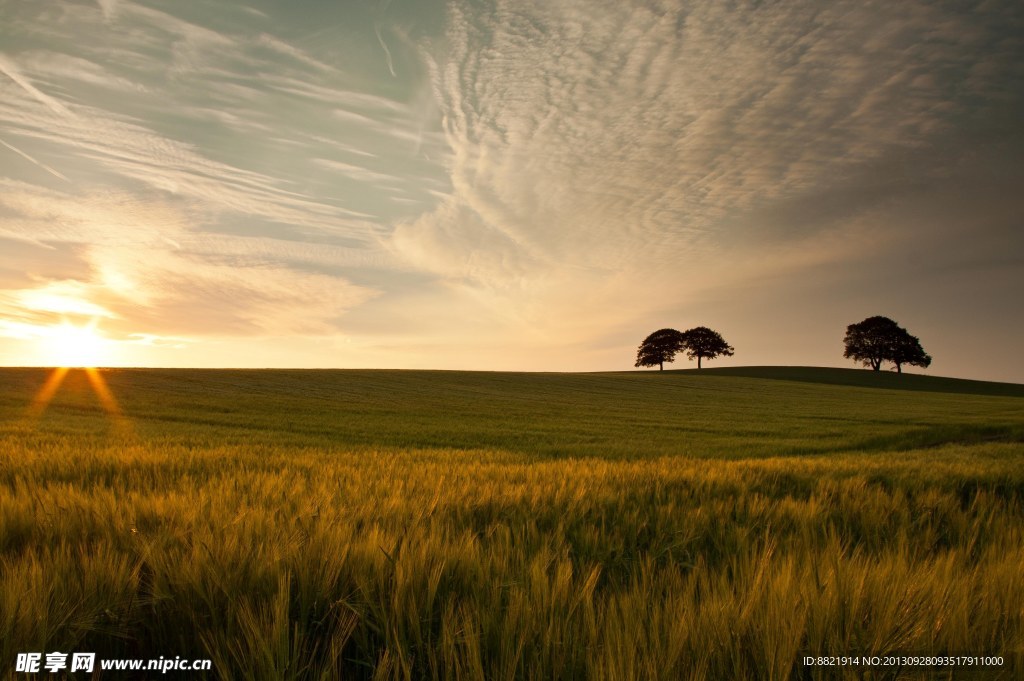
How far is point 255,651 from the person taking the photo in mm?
1120

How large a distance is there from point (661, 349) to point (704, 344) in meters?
8.18

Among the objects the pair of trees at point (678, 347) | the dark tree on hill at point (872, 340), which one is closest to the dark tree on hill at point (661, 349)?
the pair of trees at point (678, 347)

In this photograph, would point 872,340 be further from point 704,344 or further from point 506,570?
point 506,570

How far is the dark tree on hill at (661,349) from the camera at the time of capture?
95625mm

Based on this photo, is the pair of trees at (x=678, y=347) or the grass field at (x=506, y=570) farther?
the pair of trees at (x=678, y=347)

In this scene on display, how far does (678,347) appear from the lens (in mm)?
96250

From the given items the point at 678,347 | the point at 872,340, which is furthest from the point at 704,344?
the point at 872,340

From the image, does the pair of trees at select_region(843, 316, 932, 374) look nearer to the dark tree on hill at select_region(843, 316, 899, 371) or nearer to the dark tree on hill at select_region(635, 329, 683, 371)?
the dark tree on hill at select_region(843, 316, 899, 371)

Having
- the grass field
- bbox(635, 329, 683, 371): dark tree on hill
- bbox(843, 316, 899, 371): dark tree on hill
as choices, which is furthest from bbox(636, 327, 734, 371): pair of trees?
the grass field

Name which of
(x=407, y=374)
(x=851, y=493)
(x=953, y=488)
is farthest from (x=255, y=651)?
(x=407, y=374)

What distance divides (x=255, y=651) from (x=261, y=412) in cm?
2712

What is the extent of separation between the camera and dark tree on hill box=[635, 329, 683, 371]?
3765 inches

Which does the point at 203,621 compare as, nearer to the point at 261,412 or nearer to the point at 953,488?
the point at 953,488

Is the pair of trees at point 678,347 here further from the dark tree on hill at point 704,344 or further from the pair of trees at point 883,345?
the pair of trees at point 883,345
